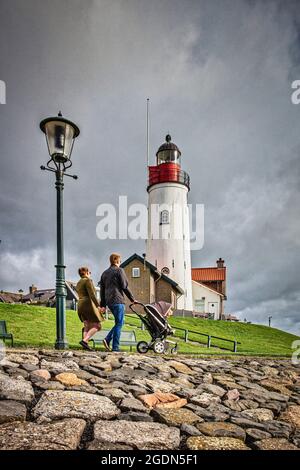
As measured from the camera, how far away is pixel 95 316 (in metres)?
6.62

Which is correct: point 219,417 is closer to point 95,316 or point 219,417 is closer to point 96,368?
point 96,368

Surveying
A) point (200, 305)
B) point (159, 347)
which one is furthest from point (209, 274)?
point (159, 347)

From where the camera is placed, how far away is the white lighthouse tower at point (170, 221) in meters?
33.2

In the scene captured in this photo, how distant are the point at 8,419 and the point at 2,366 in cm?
158

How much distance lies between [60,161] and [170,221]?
26865mm

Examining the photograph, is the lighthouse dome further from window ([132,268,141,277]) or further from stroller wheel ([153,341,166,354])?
stroller wheel ([153,341,166,354])

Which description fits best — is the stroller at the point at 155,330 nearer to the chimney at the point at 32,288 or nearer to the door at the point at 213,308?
the door at the point at 213,308

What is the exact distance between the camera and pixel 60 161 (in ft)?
22.2

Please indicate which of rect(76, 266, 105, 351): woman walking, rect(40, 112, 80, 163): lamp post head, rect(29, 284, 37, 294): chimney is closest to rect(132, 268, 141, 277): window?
rect(29, 284, 37, 294): chimney

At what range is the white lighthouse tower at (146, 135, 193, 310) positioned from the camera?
33.2 m

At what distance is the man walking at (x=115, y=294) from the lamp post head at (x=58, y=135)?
2.36 m
